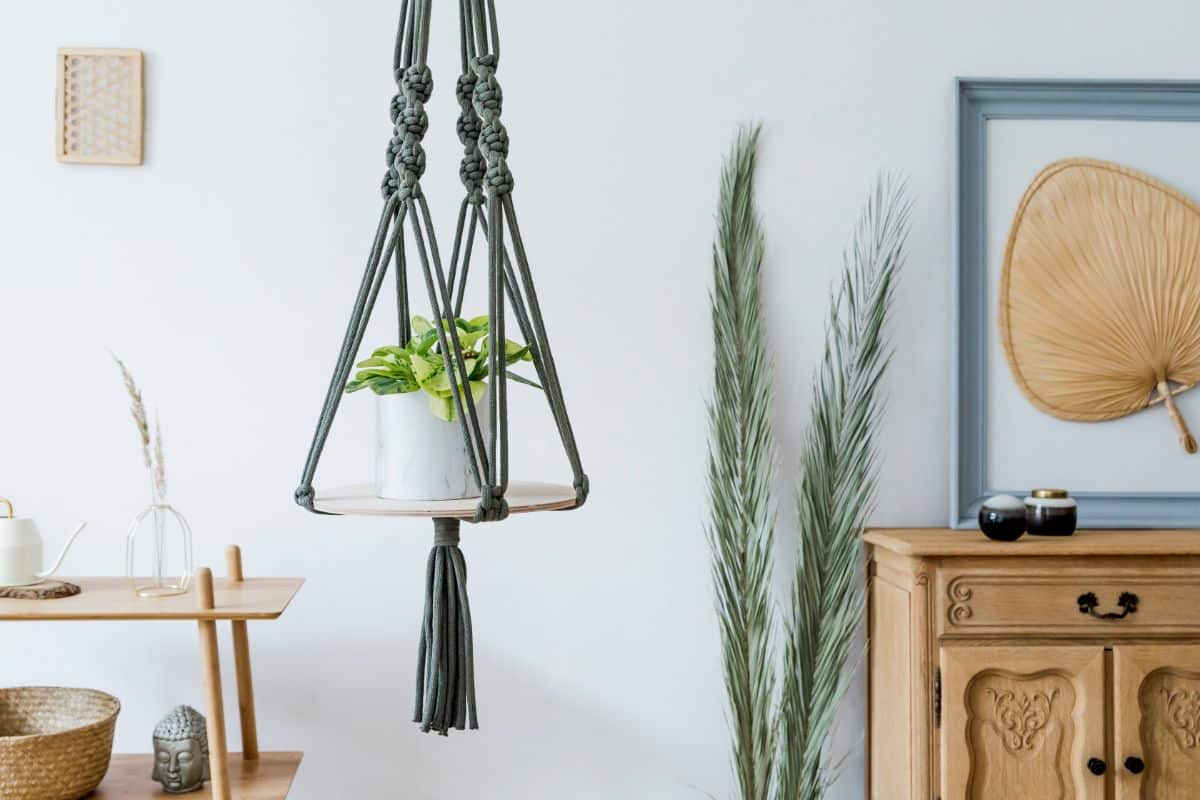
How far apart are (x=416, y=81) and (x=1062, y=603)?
5.39 ft

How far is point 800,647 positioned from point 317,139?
1594 mm

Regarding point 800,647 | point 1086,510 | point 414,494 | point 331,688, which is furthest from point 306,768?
point 1086,510

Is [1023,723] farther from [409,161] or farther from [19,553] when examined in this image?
[19,553]

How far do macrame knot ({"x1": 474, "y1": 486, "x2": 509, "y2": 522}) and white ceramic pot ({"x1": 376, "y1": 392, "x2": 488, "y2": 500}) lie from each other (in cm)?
14

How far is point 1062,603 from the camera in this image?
2.08 m

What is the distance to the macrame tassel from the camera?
113cm

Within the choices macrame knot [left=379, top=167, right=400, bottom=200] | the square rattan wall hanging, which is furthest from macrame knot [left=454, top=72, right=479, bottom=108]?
the square rattan wall hanging

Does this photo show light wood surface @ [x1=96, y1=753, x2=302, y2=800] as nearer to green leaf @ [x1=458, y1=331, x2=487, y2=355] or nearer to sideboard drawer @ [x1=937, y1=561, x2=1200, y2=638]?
green leaf @ [x1=458, y1=331, x2=487, y2=355]

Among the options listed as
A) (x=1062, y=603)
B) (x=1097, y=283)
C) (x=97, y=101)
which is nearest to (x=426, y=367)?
(x=1062, y=603)

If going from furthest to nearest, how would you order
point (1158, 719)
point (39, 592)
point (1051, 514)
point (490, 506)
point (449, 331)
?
point (1051, 514)
point (1158, 719)
point (39, 592)
point (449, 331)
point (490, 506)

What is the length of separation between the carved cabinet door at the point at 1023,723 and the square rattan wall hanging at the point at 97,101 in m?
2.10

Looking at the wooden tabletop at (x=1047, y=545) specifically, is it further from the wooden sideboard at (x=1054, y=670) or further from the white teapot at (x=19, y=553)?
the white teapot at (x=19, y=553)

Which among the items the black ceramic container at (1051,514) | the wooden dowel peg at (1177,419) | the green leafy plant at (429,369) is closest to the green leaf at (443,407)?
the green leafy plant at (429,369)

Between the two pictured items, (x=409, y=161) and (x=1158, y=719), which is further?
(x=1158, y=719)
